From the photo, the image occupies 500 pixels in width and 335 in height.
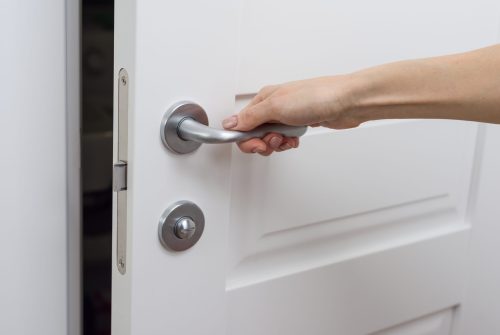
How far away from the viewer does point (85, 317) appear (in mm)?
941

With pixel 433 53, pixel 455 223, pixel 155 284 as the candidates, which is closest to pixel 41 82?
pixel 155 284

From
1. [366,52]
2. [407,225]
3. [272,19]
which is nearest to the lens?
[272,19]

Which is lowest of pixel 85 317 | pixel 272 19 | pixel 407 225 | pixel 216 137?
pixel 85 317

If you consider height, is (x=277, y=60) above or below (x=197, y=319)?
above

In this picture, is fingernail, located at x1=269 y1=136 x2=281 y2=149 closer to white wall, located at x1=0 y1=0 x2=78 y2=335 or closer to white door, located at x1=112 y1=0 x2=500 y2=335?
white door, located at x1=112 y1=0 x2=500 y2=335

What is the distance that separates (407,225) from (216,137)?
1.43ft

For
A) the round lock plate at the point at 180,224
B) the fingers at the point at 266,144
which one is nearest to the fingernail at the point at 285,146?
the fingers at the point at 266,144

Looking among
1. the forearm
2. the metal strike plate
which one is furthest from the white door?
the forearm

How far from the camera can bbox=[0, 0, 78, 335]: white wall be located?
800mm

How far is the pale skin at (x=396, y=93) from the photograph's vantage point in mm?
751

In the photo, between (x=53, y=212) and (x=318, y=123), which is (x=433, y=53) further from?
(x=53, y=212)

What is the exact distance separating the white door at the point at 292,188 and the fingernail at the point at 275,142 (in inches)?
1.9

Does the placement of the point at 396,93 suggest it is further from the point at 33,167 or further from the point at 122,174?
the point at 33,167

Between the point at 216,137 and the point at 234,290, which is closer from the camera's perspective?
the point at 216,137
